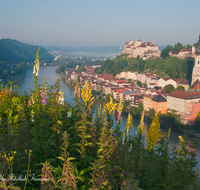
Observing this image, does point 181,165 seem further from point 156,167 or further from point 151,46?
point 151,46

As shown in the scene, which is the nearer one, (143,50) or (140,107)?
(140,107)

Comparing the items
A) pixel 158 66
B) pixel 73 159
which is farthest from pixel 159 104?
pixel 73 159

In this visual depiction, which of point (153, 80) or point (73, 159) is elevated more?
point (73, 159)

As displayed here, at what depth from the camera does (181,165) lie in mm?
1479

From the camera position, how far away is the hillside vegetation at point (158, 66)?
29.1 metres

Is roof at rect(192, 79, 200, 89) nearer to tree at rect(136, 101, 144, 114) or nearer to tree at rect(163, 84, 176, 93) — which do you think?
tree at rect(163, 84, 176, 93)

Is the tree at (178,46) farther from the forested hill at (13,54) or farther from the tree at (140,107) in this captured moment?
the forested hill at (13,54)

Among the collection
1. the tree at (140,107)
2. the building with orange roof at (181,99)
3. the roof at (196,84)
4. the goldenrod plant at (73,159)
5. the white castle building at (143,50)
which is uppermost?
the white castle building at (143,50)

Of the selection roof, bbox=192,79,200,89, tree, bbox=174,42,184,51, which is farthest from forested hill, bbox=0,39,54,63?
roof, bbox=192,79,200,89

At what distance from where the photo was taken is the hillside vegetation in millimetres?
29062

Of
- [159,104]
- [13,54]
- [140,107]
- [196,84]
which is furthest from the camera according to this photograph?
[13,54]

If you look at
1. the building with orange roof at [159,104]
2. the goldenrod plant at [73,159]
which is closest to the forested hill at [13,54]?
the building with orange roof at [159,104]

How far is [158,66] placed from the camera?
33.2 meters

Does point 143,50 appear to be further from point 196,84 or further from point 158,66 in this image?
point 196,84
